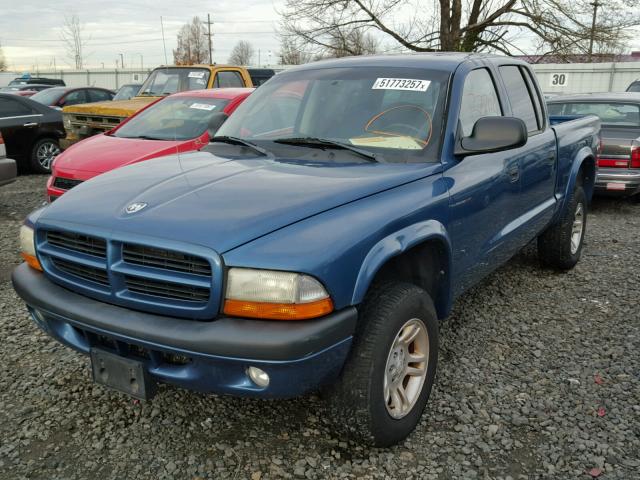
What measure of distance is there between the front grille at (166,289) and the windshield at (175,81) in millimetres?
7954

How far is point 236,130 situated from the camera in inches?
147

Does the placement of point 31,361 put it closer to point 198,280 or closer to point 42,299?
point 42,299

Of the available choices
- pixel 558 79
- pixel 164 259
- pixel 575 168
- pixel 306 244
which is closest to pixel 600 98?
pixel 575 168

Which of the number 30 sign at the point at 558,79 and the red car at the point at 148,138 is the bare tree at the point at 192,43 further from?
the red car at the point at 148,138

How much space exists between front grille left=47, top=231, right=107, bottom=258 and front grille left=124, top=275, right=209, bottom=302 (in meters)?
0.19

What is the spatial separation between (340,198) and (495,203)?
1351 mm

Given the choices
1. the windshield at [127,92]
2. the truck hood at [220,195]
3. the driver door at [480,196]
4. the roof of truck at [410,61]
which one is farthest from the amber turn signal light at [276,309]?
the windshield at [127,92]

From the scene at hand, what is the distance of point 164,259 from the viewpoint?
7.55 feet

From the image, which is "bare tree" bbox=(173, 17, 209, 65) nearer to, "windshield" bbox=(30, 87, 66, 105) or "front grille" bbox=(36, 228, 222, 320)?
"windshield" bbox=(30, 87, 66, 105)

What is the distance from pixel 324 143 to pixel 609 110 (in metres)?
6.72

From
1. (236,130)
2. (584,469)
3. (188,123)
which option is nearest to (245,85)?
(188,123)

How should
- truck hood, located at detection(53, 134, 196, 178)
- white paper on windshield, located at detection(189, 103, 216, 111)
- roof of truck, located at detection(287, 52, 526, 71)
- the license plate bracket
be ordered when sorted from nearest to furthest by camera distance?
the license plate bracket
roof of truck, located at detection(287, 52, 526, 71)
truck hood, located at detection(53, 134, 196, 178)
white paper on windshield, located at detection(189, 103, 216, 111)

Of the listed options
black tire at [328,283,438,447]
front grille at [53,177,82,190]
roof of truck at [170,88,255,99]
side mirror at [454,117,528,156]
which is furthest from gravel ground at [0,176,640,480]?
roof of truck at [170,88,255,99]

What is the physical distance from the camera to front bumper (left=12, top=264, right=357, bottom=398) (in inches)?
84.4
